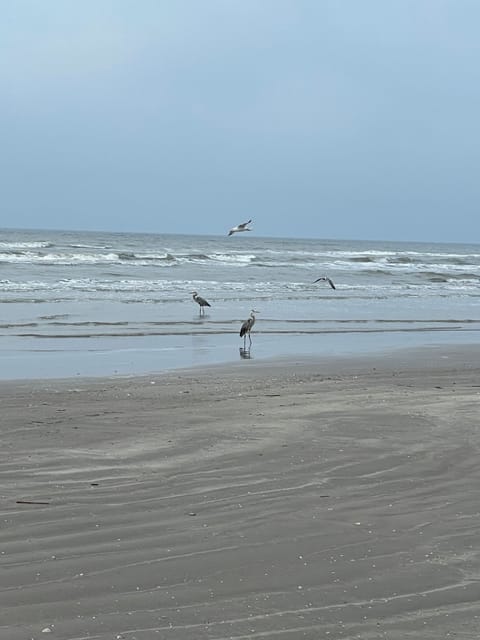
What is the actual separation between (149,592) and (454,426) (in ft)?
13.4

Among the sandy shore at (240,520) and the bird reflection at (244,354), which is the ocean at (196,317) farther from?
the sandy shore at (240,520)

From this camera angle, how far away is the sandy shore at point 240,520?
11.3 ft

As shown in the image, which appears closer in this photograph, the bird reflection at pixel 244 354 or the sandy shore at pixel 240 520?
the sandy shore at pixel 240 520

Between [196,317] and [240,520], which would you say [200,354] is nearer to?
[196,317]

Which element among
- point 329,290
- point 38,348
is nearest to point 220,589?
point 38,348

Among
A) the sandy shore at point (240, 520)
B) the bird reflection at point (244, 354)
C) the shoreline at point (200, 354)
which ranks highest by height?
the sandy shore at point (240, 520)

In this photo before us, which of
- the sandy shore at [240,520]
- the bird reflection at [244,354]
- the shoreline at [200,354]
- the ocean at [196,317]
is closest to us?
the sandy shore at [240,520]

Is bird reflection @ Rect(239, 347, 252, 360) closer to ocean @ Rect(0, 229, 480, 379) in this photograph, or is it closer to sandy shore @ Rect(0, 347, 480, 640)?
ocean @ Rect(0, 229, 480, 379)

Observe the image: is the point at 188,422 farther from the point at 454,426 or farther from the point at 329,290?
the point at 329,290

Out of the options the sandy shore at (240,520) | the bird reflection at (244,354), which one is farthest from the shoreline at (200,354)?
the sandy shore at (240,520)

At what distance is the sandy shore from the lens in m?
3.43

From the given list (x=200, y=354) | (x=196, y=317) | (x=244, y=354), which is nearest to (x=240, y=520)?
(x=200, y=354)

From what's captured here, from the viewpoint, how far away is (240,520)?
4.59 meters

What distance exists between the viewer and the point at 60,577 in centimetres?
374
